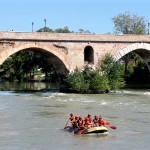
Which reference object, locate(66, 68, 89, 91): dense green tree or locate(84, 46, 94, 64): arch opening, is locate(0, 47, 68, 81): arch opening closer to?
locate(84, 46, 94, 64): arch opening

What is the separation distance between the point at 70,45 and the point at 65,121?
56.8 feet

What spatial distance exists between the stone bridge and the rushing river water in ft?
14.6

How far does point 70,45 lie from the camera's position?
4050cm

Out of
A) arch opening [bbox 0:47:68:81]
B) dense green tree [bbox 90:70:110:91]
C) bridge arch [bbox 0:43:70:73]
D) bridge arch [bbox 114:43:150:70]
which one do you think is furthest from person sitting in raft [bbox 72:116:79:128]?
arch opening [bbox 0:47:68:81]

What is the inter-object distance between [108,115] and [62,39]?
15.0 metres

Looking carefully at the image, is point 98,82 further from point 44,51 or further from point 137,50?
point 137,50

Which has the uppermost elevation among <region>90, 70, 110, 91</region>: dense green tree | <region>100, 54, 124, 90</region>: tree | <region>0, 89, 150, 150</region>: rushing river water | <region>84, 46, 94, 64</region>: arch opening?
<region>84, 46, 94, 64</region>: arch opening

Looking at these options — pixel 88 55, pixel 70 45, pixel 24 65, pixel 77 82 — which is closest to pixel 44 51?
pixel 70 45

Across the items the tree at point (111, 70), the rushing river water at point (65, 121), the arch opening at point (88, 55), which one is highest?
the arch opening at point (88, 55)

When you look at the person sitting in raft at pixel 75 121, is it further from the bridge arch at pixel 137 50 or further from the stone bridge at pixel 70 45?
the bridge arch at pixel 137 50

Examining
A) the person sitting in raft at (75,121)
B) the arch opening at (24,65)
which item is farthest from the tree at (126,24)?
the person sitting in raft at (75,121)

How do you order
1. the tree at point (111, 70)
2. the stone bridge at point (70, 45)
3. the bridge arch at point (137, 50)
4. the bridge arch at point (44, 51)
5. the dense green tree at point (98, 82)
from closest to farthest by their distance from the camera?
the bridge arch at point (44, 51)
the stone bridge at point (70, 45)
the dense green tree at point (98, 82)
the tree at point (111, 70)
the bridge arch at point (137, 50)

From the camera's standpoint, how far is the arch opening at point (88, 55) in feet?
138

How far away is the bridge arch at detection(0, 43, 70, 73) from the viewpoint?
3705cm
